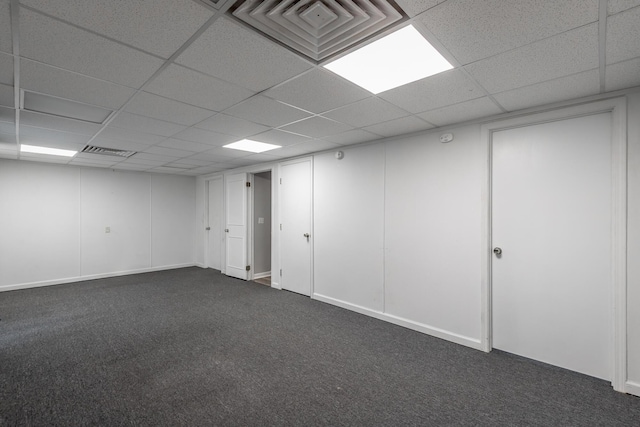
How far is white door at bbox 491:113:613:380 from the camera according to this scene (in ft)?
8.07

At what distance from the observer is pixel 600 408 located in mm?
2098

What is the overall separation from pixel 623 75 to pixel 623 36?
26.2 inches

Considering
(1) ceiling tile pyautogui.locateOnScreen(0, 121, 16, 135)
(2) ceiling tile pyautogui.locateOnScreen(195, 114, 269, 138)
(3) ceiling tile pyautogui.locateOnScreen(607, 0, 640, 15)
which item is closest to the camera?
(3) ceiling tile pyautogui.locateOnScreen(607, 0, 640, 15)

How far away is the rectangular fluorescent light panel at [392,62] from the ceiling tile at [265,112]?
758 millimetres

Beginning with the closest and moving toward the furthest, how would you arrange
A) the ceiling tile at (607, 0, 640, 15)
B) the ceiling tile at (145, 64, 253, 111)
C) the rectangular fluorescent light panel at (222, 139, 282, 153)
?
the ceiling tile at (607, 0, 640, 15), the ceiling tile at (145, 64, 253, 111), the rectangular fluorescent light panel at (222, 139, 282, 153)

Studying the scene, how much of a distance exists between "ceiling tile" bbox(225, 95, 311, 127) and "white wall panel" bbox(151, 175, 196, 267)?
5.05m

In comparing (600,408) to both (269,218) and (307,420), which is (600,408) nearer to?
(307,420)

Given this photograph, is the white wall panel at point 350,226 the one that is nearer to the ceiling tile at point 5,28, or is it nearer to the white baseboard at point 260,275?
the white baseboard at point 260,275

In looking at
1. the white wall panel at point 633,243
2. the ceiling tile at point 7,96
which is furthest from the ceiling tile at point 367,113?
the ceiling tile at point 7,96

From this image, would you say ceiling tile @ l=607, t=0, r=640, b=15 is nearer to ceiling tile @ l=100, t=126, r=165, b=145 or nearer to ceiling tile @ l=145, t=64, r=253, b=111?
ceiling tile @ l=145, t=64, r=253, b=111

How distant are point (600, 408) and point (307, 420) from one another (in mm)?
2086

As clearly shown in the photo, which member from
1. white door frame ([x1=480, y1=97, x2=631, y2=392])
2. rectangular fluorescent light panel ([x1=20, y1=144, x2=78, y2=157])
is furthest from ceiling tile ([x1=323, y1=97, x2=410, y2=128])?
rectangular fluorescent light panel ([x1=20, y1=144, x2=78, y2=157])

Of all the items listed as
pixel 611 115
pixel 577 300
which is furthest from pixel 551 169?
pixel 577 300

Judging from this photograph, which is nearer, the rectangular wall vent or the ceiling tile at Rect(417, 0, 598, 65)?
the ceiling tile at Rect(417, 0, 598, 65)
